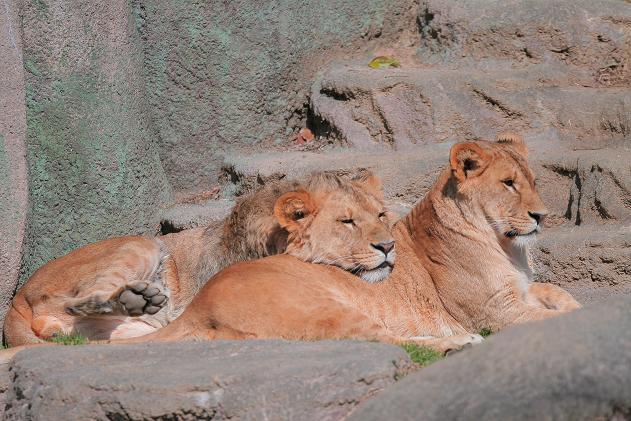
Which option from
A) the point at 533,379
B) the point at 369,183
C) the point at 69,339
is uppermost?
the point at 533,379

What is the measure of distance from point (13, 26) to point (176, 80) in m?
1.98

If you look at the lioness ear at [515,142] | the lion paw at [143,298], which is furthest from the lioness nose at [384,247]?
the lion paw at [143,298]

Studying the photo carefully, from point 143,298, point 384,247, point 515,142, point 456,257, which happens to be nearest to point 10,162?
point 143,298

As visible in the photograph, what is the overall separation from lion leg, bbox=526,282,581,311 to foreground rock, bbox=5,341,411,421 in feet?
7.92

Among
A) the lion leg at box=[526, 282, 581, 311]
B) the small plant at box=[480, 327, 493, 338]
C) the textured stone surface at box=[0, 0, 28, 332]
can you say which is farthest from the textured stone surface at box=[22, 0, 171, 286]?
the lion leg at box=[526, 282, 581, 311]

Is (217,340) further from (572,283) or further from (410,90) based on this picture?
(410,90)

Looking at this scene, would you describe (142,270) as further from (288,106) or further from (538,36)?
(538,36)

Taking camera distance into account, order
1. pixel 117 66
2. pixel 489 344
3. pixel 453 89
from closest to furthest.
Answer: pixel 489 344 → pixel 117 66 → pixel 453 89

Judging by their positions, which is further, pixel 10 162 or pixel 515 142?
pixel 10 162

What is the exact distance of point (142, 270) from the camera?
879 centimetres

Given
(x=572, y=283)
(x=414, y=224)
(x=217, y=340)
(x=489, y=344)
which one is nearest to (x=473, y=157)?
(x=414, y=224)

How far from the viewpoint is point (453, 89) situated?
10773 mm

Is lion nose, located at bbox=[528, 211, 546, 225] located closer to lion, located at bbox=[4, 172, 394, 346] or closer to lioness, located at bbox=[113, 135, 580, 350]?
lioness, located at bbox=[113, 135, 580, 350]

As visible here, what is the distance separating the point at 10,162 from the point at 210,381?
3.86m
